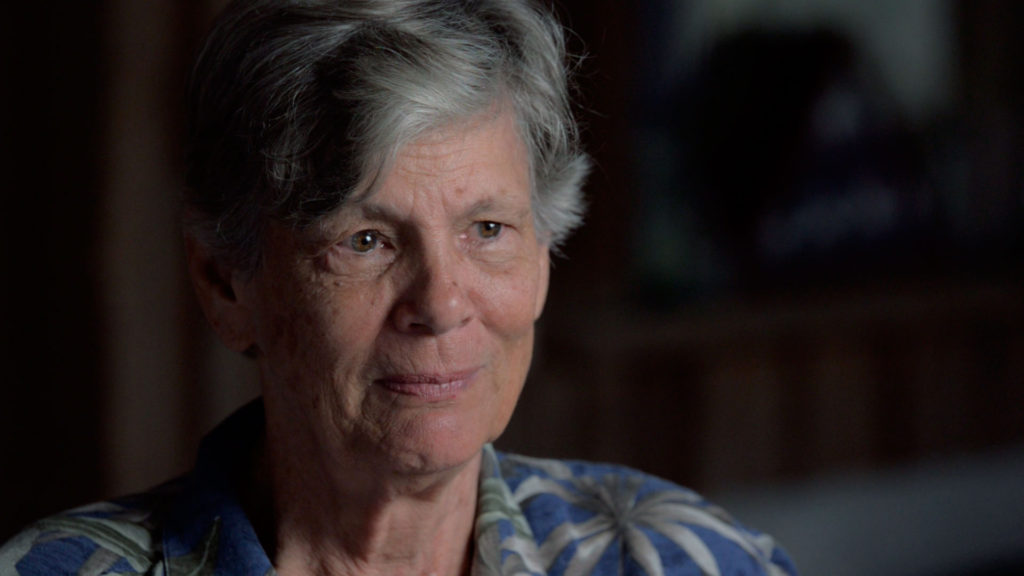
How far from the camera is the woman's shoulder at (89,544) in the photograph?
104cm

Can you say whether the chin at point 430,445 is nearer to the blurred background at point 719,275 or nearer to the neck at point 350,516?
the neck at point 350,516

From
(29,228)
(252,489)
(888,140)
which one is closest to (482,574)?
(252,489)

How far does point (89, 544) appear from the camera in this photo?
1.07m

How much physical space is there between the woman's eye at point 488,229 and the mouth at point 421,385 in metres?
0.14

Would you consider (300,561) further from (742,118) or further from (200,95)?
(742,118)

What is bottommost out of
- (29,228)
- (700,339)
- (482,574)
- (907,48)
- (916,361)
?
(916,361)

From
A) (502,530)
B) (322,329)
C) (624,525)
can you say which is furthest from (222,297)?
(624,525)

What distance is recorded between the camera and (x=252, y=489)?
1208mm

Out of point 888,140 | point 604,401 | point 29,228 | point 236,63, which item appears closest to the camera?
point 236,63

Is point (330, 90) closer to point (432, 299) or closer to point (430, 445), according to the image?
point (432, 299)

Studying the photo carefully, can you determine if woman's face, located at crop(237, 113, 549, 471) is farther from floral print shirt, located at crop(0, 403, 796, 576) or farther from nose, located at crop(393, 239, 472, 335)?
floral print shirt, located at crop(0, 403, 796, 576)

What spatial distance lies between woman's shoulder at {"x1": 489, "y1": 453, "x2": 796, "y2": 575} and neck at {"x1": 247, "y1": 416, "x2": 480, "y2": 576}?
0.14 meters

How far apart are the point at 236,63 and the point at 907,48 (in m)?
2.91

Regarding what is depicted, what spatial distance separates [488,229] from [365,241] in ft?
0.41
